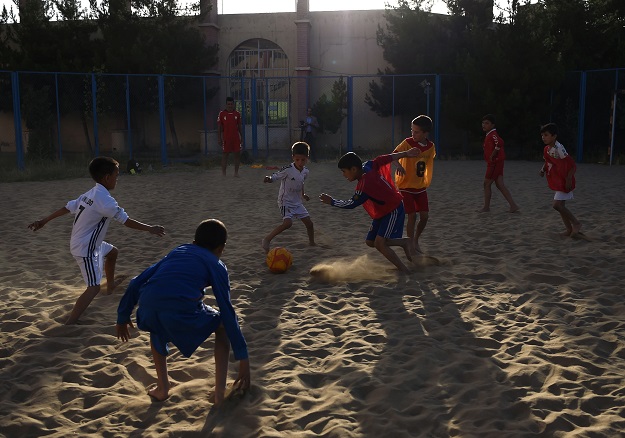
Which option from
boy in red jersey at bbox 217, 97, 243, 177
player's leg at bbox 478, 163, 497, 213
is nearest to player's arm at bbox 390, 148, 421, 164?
player's leg at bbox 478, 163, 497, 213

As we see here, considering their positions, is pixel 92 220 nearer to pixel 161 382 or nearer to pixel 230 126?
pixel 161 382

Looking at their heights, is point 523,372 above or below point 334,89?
below

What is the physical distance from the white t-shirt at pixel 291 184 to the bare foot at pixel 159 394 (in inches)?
160

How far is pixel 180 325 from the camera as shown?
3494 millimetres

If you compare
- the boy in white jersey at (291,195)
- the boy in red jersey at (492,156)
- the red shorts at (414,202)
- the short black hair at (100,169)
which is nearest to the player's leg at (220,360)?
the short black hair at (100,169)

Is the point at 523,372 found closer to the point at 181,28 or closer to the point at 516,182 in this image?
the point at 516,182

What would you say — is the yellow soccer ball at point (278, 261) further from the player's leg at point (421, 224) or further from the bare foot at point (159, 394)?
the bare foot at point (159, 394)

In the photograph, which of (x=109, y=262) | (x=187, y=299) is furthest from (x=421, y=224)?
(x=187, y=299)

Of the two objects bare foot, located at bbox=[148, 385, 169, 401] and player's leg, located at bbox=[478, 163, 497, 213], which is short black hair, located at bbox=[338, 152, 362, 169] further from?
player's leg, located at bbox=[478, 163, 497, 213]

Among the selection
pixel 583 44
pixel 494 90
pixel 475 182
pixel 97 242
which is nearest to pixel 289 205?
pixel 97 242

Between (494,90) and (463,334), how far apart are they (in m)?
17.8

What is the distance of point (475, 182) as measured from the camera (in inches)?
598

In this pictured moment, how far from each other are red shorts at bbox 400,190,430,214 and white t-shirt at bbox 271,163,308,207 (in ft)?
4.08

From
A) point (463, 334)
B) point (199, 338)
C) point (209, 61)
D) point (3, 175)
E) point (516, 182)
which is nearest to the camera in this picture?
point (199, 338)
